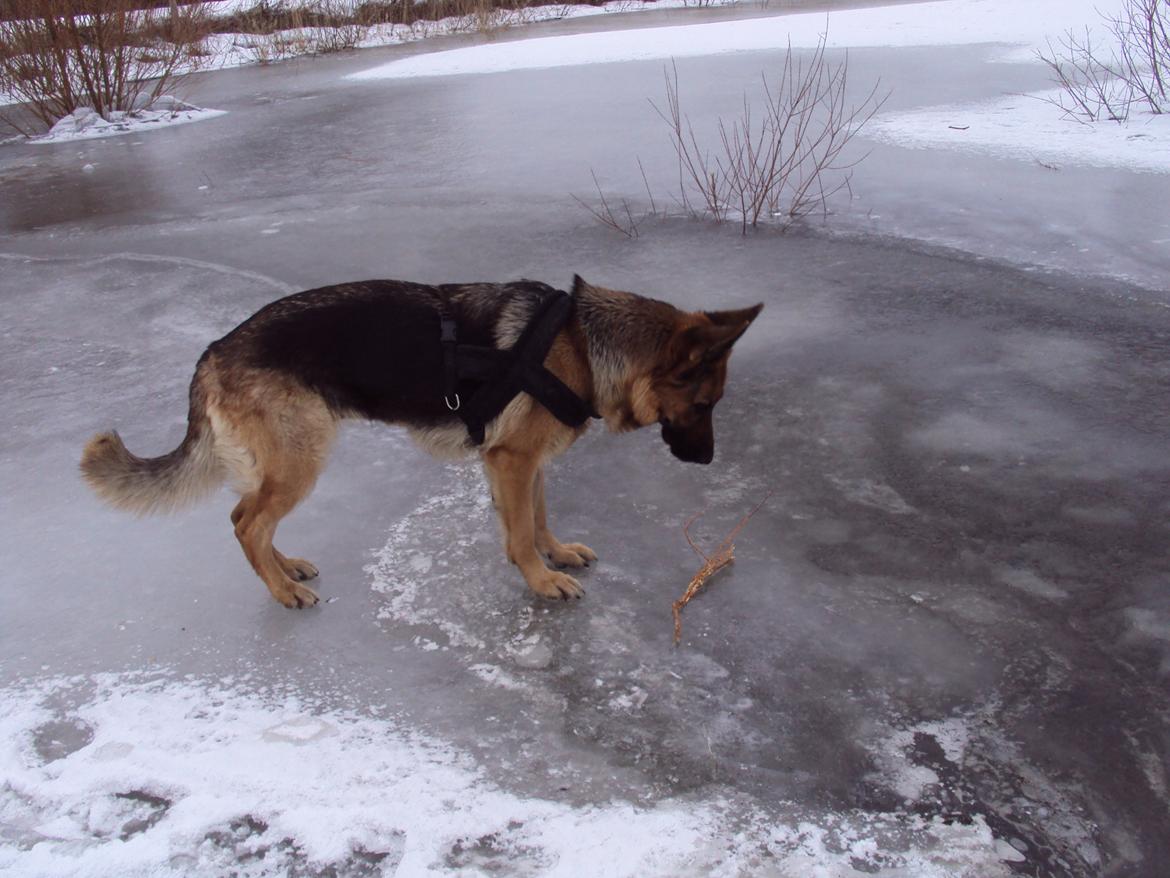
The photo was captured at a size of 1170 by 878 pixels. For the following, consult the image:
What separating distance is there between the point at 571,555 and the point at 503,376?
2.38ft

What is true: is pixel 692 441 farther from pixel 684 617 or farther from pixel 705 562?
pixel 684 617

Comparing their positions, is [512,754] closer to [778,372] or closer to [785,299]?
[778,372]

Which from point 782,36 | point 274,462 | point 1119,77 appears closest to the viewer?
point 274,462

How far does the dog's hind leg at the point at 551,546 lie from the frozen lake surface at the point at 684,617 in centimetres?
6

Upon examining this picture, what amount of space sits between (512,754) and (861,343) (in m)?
3.38

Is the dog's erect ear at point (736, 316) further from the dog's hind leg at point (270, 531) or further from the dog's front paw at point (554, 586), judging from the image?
the dog's hind leg at point (270, 531)

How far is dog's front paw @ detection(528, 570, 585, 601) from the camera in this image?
10.3 feet

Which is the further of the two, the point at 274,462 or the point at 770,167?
the point at 770,167

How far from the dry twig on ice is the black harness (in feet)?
2.22

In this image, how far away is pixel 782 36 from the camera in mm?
14047

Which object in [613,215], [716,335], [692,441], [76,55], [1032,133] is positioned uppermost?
[76,55]

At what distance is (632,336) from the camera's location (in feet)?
10.6

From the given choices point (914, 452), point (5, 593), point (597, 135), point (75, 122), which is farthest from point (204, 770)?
point (75, 122)

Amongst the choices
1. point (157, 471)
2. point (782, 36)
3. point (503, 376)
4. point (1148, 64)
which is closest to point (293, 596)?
point (157, 471)
